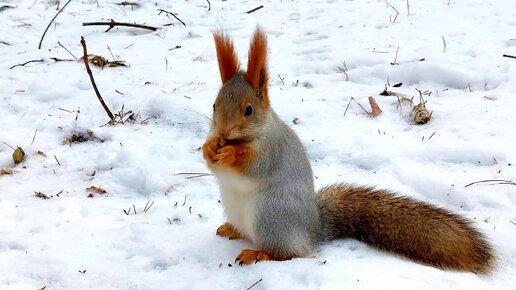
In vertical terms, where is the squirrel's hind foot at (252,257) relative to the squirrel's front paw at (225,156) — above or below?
below

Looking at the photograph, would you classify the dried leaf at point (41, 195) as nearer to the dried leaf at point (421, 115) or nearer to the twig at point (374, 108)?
the twig at point (374, 108)

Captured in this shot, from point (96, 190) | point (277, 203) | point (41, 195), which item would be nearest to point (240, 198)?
point (277, 203)

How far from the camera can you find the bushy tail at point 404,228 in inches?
78.7

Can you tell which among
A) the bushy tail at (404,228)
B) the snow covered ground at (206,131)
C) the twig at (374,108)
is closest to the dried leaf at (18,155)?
the snow covered ground at (206,131)

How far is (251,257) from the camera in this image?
207cm

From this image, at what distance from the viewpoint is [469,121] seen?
3158mm

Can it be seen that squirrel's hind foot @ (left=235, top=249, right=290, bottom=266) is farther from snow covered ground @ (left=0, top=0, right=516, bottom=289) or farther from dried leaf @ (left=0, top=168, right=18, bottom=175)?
dried leaf @ (left=0, top=168, right=18, bottom=175)

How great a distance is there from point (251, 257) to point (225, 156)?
0.38 m

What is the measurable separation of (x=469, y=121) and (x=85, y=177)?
2.06m

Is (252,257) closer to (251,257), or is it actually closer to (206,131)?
(251,257)

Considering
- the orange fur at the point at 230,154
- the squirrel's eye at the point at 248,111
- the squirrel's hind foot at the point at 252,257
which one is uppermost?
the squirrel's eye at the point at 248,111

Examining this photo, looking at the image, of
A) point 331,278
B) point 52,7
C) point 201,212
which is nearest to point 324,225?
point 331,278

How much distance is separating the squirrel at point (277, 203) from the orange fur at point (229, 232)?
0.10m

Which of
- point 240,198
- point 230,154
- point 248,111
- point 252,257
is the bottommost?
point 252,257
